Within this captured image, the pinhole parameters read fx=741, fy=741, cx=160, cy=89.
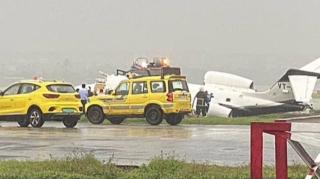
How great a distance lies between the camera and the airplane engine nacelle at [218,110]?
38.8 m

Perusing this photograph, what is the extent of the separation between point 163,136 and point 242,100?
23.5 meters

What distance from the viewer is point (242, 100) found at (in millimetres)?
42250

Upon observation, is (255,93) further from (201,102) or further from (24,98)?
(24,98)

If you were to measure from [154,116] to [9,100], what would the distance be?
5.05 m

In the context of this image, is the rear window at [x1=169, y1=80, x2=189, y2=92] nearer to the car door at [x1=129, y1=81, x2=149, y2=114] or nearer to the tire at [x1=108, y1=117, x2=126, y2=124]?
the car door at [x1=129, y1=81, x2=149, y2=114]

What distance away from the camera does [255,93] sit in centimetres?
4331

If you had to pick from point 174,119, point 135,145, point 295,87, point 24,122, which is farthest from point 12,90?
point 295,87

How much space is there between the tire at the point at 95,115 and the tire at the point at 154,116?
1.81 metres

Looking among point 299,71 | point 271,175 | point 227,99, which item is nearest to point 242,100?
point 227,99

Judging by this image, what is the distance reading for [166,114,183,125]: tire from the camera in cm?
2600

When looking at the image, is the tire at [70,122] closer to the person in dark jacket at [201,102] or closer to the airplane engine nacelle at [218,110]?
the person in dark jacket at [201,102]

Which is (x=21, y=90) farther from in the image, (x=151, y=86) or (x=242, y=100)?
(x=242, y=100)

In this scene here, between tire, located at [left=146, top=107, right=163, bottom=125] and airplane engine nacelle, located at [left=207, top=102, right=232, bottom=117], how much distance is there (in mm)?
12933

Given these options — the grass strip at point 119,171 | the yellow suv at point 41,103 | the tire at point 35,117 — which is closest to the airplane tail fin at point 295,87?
the yellow suv at point 41,103
